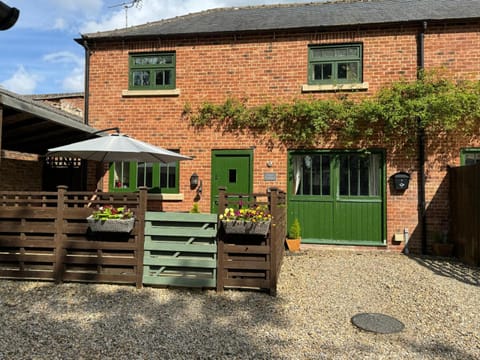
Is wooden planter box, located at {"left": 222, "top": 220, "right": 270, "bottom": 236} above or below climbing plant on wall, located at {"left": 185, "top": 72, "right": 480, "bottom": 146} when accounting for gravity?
below

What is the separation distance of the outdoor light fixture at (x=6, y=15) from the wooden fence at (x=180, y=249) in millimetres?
3741

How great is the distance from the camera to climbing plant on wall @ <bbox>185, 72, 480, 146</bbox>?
7.37 metres

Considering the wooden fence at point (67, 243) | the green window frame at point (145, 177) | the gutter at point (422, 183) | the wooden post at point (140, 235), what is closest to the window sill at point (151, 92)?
the green window frame at point (145, 177)

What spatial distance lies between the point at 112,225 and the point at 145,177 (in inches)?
162

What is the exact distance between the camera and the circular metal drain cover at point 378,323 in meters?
3.71

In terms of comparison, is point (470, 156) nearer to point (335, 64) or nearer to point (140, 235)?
point (335, 64)

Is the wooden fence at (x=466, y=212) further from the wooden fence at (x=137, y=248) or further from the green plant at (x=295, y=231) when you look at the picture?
the wooden fence at (x=137, y=248)

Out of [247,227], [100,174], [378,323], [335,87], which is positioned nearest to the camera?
[378,323]

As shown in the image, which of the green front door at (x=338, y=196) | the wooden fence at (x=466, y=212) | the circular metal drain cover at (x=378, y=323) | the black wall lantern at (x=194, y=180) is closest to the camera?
the circular metal drain cover at (x=378, y=323)

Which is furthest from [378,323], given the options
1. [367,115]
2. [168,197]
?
[168,197]

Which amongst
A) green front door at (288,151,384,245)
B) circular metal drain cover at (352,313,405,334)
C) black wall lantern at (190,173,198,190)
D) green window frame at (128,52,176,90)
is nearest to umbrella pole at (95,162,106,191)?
green window frame at (128,52,176,90)

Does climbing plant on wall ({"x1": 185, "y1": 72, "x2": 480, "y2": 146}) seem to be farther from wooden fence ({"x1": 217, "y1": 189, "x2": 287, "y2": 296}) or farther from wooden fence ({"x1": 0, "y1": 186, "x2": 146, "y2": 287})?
wooden fence ({"x1": 0, "y1": 186, "x2": 146, "y2": 287})

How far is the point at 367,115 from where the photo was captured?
7.78 m

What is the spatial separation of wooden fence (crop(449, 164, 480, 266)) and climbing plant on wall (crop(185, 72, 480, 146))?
1.21m
